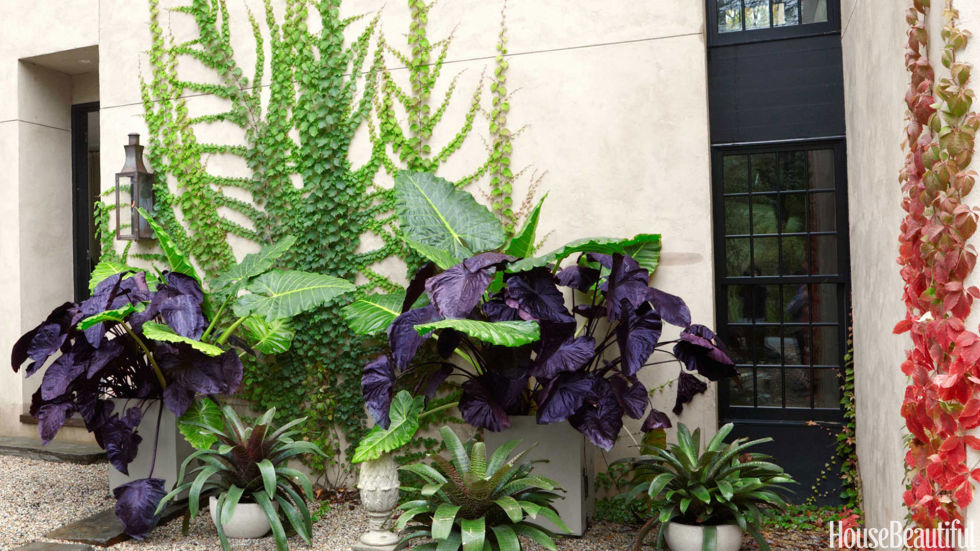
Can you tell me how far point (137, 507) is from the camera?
3.67 m

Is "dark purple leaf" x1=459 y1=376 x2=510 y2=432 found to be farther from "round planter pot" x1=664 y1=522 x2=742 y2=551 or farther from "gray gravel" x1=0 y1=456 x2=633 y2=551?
"round planter pot" x1=664 y1=522 x2=742 y2=551

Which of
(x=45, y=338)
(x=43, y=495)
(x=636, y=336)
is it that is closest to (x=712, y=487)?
(x=636, y=336)

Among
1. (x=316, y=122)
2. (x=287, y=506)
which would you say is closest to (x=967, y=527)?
(x=287, y=506)

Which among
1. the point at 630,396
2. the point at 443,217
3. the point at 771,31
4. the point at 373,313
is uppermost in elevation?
the point at 771,31

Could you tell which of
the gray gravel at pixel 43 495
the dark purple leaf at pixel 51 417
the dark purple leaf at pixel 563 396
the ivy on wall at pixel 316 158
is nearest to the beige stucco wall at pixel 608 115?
the ivy on wall at pixel 316 158

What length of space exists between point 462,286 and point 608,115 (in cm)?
157

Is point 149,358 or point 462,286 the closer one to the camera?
point 462,286

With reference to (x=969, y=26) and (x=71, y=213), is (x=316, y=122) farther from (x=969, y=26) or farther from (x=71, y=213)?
(x=969, y=26)

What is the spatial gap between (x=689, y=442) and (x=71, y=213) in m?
5.73

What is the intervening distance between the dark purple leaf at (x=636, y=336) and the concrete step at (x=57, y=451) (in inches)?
167

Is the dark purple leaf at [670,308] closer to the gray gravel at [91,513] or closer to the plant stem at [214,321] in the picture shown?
the gray gravel at [91,513]

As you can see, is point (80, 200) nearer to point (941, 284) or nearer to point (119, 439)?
point (119, 439)

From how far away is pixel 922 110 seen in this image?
6.82ft

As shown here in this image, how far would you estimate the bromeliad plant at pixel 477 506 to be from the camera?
3018 millimetres
